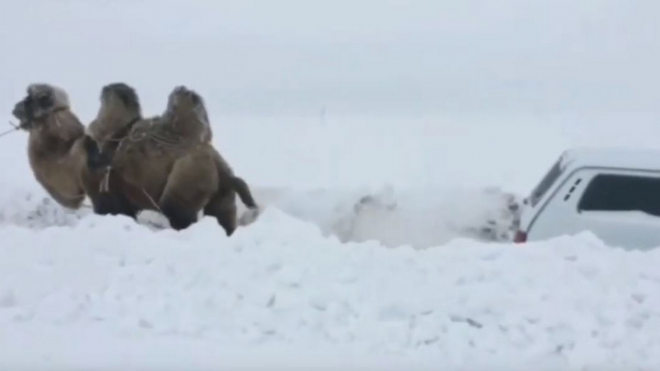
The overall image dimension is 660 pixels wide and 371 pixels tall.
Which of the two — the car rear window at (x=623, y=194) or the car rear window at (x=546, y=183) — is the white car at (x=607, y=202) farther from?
the car rear window at (x=546, y=183)

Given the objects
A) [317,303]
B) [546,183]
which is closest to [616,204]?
[546,183]

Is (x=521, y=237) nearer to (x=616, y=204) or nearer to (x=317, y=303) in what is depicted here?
(x=616, y=204)

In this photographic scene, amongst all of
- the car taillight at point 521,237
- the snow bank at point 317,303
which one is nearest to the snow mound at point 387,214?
the car taillight at point 521,237

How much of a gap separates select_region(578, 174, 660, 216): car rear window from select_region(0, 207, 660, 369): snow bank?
2.06 feet

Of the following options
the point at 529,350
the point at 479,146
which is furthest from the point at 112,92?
the point at 479,146

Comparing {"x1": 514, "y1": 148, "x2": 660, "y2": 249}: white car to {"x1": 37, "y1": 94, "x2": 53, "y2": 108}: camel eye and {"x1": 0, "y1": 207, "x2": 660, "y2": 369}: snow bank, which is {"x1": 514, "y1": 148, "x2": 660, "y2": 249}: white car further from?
{"x1": 37, "y1": 94, "x2": 53, "y2": 108}: camel eye

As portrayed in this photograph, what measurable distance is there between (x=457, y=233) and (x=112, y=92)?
13.1 ft

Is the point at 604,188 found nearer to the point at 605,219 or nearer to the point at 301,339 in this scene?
the point at 605,219

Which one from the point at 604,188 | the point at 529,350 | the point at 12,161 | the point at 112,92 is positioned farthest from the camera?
the point at 12,161

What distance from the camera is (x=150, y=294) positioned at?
771cm

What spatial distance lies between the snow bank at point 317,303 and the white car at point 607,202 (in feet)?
1.84

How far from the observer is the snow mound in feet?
37.1

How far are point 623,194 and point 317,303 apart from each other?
286 centimetres

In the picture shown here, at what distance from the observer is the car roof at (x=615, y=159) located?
8.63m
